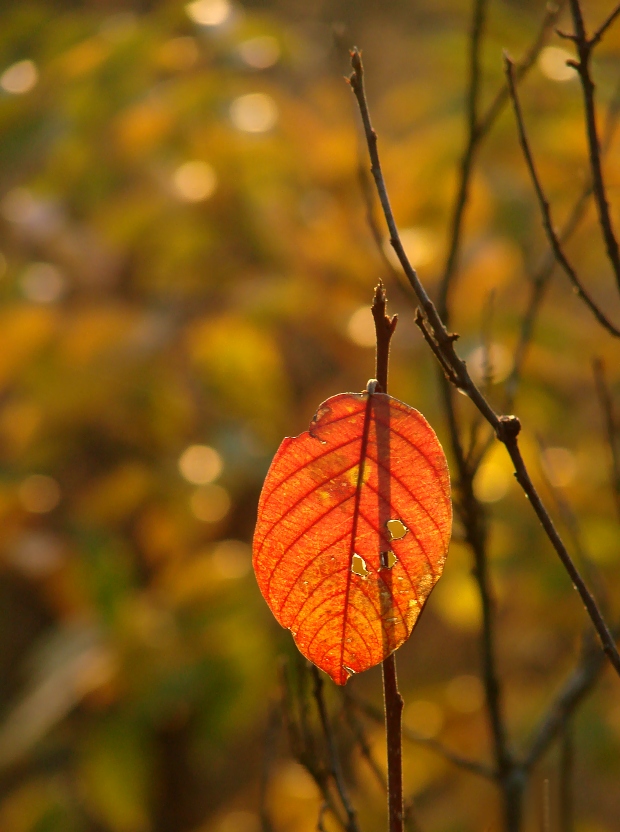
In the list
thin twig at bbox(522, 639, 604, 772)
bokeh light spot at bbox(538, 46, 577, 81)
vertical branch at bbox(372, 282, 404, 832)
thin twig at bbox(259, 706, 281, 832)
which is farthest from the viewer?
bokeh light spot at bbox(538, 46, 577, 81)

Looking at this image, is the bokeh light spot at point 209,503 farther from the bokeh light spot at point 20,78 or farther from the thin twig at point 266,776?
the thin twig at point 266,776

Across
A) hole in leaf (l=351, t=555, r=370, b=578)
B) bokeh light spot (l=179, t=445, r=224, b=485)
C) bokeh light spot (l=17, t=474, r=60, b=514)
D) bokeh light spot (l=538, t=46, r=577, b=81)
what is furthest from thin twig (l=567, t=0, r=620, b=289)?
bokeh light spot (l=17, t=474, r=60, b=514)

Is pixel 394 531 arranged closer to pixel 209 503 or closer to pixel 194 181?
pixel 209 503

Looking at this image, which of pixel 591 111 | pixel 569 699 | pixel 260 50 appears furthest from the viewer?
pixel 260 50

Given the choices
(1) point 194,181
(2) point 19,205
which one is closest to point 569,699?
(1) point 194,181

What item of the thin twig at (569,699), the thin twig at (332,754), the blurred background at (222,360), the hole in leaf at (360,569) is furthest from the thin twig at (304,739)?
the blurred background at (222,360)

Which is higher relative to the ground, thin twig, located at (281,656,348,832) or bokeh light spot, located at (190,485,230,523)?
bokeh light spot, located at (190,485,230,523)

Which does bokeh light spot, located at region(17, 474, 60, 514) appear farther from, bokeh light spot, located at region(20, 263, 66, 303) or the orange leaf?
the orange leaf
